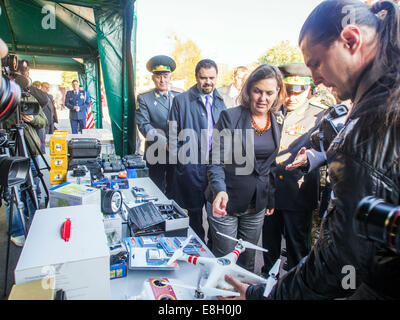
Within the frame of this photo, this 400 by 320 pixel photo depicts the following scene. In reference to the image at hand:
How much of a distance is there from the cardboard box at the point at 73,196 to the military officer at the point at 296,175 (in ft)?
4.14

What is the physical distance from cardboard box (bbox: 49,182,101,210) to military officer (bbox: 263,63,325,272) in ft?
4.14

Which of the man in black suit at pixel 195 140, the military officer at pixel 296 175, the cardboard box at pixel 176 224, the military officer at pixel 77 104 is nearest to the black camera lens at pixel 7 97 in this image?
the cardboard box at pixel 176 224

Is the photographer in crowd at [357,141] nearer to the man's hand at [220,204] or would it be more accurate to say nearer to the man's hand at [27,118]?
the man's hand at [220,204]

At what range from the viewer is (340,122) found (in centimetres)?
121

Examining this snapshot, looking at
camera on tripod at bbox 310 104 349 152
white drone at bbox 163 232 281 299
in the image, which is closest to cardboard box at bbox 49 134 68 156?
white drone at bbox 163 232 281 299

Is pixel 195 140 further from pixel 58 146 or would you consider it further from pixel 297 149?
pixel 58 146

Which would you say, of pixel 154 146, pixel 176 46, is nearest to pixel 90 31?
pixel 154 146

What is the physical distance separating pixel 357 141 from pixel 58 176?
6.72 ft

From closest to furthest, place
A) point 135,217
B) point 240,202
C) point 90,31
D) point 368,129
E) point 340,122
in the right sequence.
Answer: point 368,129 → point 340,122 → point 135,217 → point 240,202 → point 90,31

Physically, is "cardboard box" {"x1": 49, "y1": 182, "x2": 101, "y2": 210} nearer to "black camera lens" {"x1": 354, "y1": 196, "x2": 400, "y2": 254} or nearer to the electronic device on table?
the electronic device on table

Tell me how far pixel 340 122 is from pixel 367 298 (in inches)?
31.2

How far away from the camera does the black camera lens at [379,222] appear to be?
453 millimetres
